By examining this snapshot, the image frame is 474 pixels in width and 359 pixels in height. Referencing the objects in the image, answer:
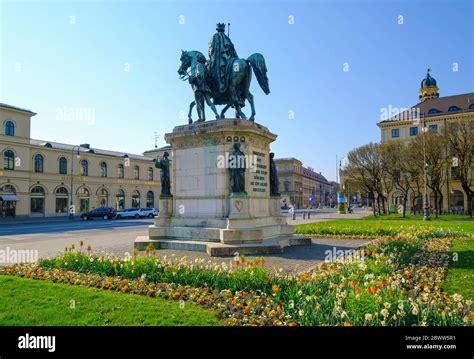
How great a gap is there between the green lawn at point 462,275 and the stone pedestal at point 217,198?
18.4 feet

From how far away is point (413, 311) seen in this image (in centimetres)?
489

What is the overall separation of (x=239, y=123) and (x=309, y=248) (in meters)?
5.92

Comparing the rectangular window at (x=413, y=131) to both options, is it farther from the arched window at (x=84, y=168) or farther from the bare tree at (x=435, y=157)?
the arched window at (x=84, y=168)

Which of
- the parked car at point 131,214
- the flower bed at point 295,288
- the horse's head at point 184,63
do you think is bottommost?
the parked car at point 131,214

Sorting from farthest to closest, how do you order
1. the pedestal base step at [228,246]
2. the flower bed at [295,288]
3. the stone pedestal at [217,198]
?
the stone pedestal at [217,198]
the pedestal base step at [228,246]
the flower bed at [295,288]

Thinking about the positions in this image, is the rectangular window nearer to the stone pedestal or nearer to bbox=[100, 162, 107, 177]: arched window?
bbox=[100, 162, 107, 177]: arched window

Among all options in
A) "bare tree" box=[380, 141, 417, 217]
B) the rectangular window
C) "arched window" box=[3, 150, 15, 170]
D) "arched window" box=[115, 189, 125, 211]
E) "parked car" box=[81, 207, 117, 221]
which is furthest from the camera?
the rectangular window

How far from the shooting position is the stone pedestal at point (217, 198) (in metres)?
13.9

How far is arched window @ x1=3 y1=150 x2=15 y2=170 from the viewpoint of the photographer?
50.5 metres

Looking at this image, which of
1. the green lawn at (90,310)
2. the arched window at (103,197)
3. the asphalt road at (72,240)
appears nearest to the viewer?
the green lawn at (90,310)

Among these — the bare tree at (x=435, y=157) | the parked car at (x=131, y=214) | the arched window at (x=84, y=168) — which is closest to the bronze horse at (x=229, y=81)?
the bare tree at (x=435, y=157)

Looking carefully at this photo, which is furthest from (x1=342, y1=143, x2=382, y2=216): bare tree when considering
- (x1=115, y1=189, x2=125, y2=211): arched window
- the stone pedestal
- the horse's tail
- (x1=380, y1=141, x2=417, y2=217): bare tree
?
(x1=115, y1=189, x2=125, y2=211): arched window

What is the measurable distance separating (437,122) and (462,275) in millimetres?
68657

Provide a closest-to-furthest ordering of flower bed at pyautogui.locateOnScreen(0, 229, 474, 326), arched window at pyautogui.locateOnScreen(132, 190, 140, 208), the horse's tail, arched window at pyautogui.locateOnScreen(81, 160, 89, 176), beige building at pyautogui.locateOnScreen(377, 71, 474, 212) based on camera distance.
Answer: flower bed at pyautogui.locateOnScreen(0, 229, 474, 326), the horse's tail, arched window at pyautogui.locateOnScreen(81, 160, 89, 176), beige building at pyautogui.locateOnScreen(377, 71, 474, 212), arched window at pyautogui.locateOnScreen(132, 190, 140, 208)
